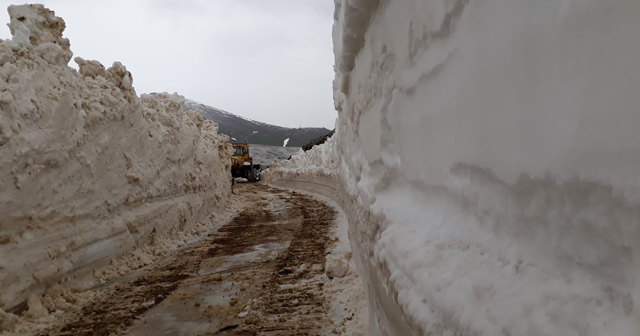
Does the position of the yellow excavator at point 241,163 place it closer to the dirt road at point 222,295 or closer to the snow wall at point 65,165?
the snow wall at point 65,165

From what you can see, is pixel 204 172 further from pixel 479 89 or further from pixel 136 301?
pixel 479 89

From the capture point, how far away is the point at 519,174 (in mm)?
937

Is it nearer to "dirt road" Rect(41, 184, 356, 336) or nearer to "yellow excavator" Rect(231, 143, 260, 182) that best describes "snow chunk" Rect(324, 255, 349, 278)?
"dirt road" Rect(41, 184, 356, 336)

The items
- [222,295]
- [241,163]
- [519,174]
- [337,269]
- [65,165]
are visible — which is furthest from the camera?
[241,163]

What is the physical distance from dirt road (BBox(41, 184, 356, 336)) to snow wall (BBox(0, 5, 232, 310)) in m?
0.55

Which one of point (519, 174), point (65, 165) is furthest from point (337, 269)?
point (519, 174)

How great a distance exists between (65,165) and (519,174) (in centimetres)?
443

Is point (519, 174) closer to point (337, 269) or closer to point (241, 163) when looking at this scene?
point (337, 269)

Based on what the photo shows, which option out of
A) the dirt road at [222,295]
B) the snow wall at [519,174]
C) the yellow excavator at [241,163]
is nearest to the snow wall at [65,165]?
the dirt road at [222,295]

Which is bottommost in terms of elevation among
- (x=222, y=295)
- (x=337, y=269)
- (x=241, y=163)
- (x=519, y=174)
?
(x=222, y=295)

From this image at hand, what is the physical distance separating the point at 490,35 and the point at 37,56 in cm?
456

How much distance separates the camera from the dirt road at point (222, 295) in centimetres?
299

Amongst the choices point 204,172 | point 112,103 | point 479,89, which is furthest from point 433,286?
point 204,172

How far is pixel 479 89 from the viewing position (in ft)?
3.73
